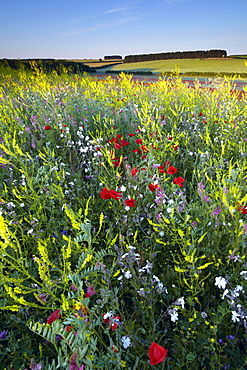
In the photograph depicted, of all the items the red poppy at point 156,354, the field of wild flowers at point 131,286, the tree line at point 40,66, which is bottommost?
the field of wild flowers at point 131,286

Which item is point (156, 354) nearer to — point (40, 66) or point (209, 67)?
point (40, 66)

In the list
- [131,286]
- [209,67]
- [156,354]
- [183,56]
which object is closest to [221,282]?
[156,354]

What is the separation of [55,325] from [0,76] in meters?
13.7

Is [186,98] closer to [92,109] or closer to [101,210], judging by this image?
[92,109]

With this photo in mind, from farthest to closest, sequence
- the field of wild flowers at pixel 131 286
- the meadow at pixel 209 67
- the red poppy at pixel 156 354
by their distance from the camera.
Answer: the meadow at pixel 209 67 → the field of wild flowers at pixel 131 286 → the red poppy at pixel 156 354

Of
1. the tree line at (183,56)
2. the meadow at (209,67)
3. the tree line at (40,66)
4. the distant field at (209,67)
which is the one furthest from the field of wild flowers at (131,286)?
the tree line at (183,56)

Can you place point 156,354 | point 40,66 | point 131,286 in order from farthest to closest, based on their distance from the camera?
1. point 40,66
2. point 131,286
3. point 156,354

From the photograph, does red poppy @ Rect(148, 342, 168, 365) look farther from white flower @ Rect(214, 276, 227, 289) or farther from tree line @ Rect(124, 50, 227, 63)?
tree line @ Rect(124, 50, 227, 63)

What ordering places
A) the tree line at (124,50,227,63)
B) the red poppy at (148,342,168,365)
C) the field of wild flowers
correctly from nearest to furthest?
the red poppy at (148,342,168,365) < the field of wild flowers < the tree line at (124,50,227,63)

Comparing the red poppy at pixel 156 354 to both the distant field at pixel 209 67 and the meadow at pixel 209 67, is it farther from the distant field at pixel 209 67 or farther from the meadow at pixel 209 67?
the distant field at pixel 209 67

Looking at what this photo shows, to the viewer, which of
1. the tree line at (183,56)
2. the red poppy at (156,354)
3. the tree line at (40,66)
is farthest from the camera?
the tree line at (183,56)

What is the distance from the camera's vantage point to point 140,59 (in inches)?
1539

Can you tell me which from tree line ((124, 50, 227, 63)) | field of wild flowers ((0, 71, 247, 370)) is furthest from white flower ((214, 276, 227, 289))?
tree line ((124, 50, 227, 63))

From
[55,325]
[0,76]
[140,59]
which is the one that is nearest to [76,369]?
[55,325]
